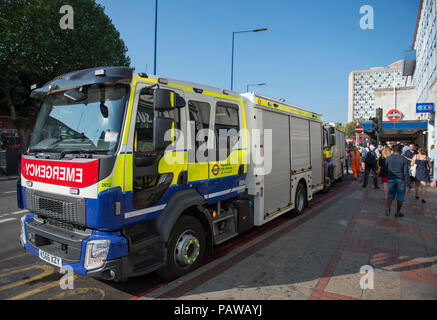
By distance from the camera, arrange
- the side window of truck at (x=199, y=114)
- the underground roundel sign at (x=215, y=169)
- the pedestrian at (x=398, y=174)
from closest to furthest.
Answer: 1. the side window of truck at (x=199, y=114)
2. the underground roundel sign at (x=215, y=169)
3. the pedestrian at (x=398, y=174)

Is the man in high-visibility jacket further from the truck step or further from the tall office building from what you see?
the tall office building

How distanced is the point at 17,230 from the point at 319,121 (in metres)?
8.77

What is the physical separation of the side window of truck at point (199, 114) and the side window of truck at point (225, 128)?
9.9 inches

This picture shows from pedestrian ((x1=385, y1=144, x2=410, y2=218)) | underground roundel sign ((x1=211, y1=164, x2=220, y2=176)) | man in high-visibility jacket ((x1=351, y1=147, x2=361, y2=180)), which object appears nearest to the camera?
underground roundel sign ((x1=211, y1=164, x2=220, y2=176))

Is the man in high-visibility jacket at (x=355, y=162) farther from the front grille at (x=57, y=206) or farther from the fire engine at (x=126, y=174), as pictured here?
the front grille at (x=57, y=206)

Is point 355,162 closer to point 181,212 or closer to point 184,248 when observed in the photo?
point 184,248

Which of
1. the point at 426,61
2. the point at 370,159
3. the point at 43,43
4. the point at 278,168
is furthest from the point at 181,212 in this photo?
the point at 426,61

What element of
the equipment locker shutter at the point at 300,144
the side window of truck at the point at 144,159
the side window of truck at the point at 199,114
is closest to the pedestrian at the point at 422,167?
the equipment locker shutter at the point at 300,144

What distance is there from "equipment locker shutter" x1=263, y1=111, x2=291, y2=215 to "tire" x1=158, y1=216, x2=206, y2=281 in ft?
→ 6.83

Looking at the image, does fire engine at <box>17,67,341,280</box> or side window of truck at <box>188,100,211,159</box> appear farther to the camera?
side window of truck at <box>188,100,211,159</box>

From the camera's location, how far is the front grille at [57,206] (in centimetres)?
320

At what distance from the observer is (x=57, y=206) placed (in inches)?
136

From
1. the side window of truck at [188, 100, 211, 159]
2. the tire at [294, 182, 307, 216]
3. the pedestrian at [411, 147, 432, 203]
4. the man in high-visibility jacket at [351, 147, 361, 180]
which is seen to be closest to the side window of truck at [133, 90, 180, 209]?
the side window of truck at [188, 100, 211, 159]

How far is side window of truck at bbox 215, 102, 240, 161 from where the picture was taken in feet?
15.6
